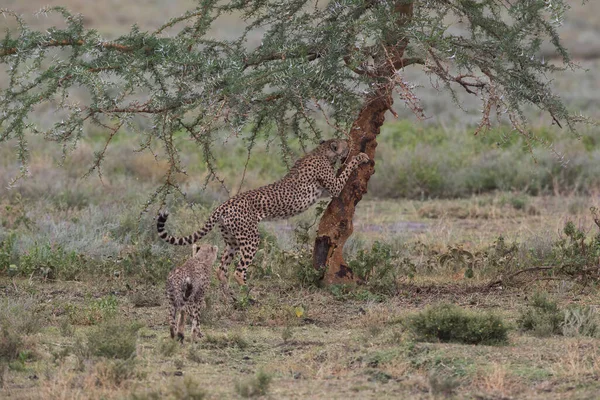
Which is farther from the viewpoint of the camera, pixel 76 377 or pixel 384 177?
pixel 384 177

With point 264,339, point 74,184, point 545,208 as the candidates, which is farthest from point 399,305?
point 74,184

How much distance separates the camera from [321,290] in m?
10.3

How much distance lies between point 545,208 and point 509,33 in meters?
7.23

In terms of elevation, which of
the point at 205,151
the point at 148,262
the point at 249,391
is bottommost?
the point at 249,391

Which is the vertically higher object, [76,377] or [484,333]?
[484,333]

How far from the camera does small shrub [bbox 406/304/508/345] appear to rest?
794 centimetres

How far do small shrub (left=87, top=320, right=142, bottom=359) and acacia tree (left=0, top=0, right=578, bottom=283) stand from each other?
1.73 metres

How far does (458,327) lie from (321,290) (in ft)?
8.32

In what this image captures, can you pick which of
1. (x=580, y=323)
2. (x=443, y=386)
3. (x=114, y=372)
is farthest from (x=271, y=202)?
(x=443, y=386)

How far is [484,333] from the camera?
7930 mm

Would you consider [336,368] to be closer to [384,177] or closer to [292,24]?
[292,24]

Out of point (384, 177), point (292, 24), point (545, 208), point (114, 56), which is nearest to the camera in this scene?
point (114, 56)

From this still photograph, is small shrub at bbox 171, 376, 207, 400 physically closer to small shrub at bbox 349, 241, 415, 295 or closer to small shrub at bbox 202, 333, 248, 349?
small shrub at bbox 202, 333, 248, 349

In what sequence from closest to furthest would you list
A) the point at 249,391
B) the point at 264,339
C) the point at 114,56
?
the point at 249,391
the point at 264,339
the point at 114,56
